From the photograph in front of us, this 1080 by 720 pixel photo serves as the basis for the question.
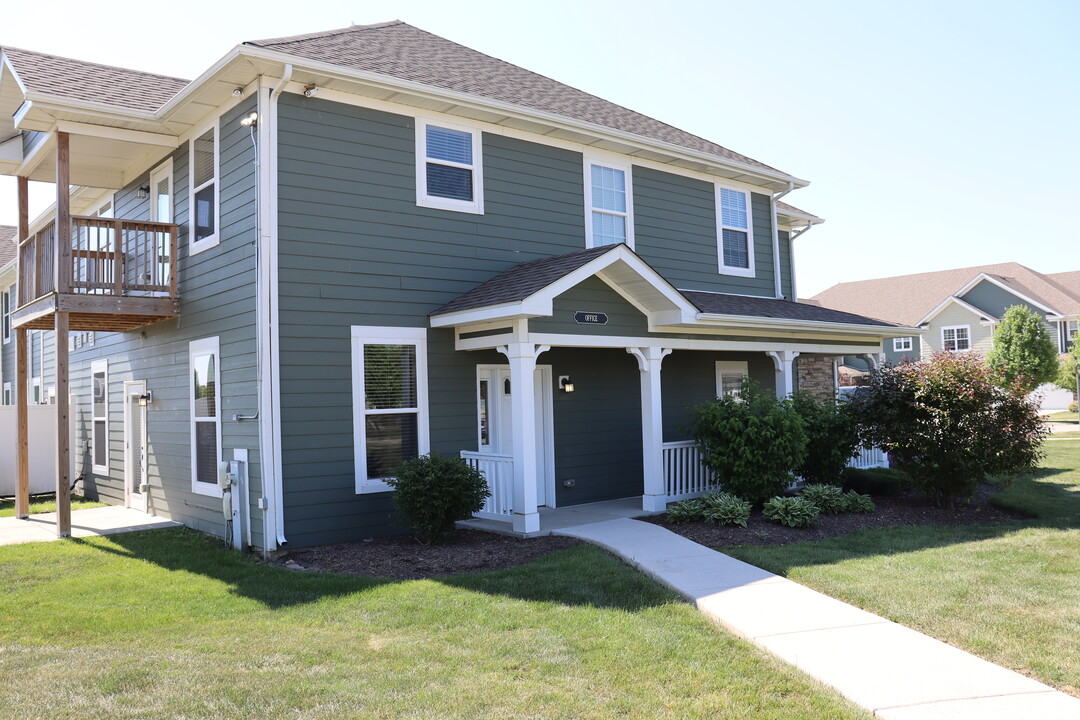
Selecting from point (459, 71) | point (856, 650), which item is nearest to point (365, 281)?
point (459, 71)

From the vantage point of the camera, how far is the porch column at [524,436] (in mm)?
9180

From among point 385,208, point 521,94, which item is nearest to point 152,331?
point 385,208

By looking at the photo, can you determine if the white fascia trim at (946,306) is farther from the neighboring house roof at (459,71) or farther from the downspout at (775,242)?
the neighboring house roof at (459,71)

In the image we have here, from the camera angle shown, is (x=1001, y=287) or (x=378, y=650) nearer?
(x=378, y=650)

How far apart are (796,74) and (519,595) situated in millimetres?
10498

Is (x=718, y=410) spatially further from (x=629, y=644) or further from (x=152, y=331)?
(x=152, y=331)

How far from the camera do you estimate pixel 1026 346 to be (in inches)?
1245

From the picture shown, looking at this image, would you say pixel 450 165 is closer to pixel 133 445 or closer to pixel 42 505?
pixel 133 445

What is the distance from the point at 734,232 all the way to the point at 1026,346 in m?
23.3

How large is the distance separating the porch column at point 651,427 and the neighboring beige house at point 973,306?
27.6 m

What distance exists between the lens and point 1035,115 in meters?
17.4

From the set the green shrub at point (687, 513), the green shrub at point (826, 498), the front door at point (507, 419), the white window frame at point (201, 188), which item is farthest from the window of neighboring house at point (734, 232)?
the white window frame at point (201, 188)

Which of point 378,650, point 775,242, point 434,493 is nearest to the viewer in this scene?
point 378,650

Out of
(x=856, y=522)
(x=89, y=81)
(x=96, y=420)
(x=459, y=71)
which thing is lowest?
(x=856, y=522)
